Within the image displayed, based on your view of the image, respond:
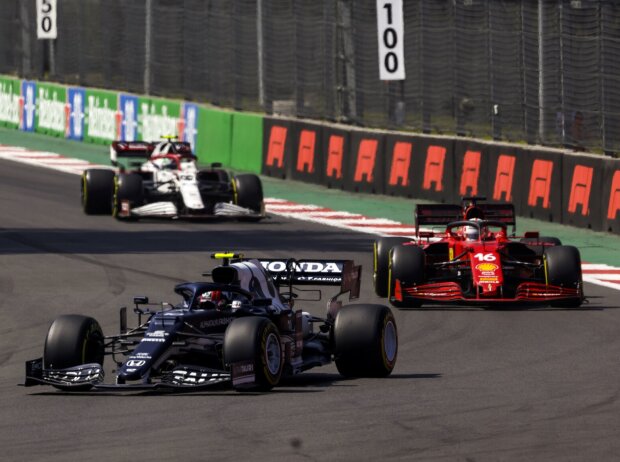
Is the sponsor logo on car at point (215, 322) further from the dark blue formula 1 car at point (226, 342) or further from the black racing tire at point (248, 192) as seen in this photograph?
the black racing tire at point (248, 192)

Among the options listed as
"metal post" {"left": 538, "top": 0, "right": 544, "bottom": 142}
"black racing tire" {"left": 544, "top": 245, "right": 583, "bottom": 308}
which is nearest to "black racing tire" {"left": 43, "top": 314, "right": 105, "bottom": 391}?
"black racing tire" {"left": 544, "top": 245, "right": 583, "bottom": 308}

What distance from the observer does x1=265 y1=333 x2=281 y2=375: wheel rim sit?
13891 mm

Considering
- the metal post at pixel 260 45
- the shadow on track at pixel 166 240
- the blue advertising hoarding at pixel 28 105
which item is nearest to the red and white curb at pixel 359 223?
the shadow on track at pixel 166 240

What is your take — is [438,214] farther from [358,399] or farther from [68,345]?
[68,345]

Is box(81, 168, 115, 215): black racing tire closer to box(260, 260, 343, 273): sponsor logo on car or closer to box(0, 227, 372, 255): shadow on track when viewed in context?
box(0, 227, 372, 255): shadow on track

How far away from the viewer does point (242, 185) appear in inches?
1127

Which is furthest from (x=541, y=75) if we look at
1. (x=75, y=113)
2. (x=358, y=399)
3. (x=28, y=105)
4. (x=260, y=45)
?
(x=28, y=105)

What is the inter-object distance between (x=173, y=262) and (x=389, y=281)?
4.62m

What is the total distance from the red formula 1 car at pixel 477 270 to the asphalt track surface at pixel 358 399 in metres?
0.22

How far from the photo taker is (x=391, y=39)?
3114 cm

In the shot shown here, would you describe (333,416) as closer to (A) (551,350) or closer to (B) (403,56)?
(A) (551,350)

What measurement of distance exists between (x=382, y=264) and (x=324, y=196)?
12.5 m

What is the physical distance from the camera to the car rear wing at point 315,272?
1560cm

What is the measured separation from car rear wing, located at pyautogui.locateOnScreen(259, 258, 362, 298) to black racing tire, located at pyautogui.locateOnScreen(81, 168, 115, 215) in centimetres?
1365
